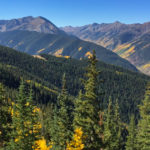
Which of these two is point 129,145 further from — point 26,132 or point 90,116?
point 90,116

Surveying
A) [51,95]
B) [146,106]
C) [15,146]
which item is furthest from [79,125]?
[51,95]

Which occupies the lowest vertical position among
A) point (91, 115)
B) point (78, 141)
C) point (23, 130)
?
point (23, 130)

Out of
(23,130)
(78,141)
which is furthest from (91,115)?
(23,130)

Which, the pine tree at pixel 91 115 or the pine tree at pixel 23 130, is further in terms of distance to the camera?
the pine tree at pixel 23 130

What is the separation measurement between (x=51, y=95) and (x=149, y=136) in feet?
457

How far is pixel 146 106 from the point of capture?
117 feet

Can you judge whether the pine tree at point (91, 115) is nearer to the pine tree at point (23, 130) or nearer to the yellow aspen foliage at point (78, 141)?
the yellow aspen foliage at point (78, 141)

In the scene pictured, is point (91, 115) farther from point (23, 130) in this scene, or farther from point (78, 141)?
point (23, 130)

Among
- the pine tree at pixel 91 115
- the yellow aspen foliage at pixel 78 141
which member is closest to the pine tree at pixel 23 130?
the yellow aspen foliage at pixel 78 141

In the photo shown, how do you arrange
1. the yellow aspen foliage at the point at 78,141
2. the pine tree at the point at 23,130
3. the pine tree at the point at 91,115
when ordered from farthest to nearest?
1. the pine tree at the point at 23,130
2. the pine tree at the point at 91,115
3. the yellow aspen foliage at the point at 78,141

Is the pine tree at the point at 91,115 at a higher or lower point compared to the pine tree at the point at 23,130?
higher

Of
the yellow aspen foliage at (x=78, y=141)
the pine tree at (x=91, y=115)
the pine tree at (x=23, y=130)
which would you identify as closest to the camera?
the yellow aspen foliage at (x=78, y=141)

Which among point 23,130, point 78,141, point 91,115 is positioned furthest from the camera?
point 23,130

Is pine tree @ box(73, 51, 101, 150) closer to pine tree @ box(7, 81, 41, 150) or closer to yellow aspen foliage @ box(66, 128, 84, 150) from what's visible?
yellow aspen foliage @ box(66, 128, 84, 150)
